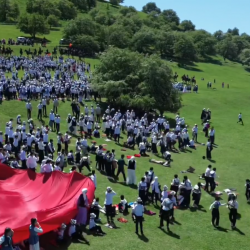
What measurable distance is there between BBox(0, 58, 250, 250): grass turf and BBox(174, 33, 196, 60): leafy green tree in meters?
36.8

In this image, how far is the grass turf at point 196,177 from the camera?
648 inches

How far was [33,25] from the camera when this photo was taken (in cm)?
8281

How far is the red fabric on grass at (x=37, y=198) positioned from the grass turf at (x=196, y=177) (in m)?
1.29

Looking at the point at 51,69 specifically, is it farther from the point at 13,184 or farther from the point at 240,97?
the point at 13,184

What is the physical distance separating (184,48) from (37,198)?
82054mm

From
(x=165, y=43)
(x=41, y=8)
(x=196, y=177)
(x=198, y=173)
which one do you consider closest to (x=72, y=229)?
(x=196, y=177)

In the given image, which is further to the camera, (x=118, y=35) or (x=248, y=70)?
(x=248, y=70)

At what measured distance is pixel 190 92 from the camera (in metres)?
59.8

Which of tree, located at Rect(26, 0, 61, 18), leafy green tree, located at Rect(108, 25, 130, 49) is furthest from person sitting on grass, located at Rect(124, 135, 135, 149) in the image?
tree, located at Rect(26, 0, 61, 18)

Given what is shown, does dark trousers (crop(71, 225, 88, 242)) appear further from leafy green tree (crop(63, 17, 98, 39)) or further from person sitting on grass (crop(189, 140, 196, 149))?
leafy green tree (crop(63, 17, 98, 39))

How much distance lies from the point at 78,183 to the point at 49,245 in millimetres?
3320

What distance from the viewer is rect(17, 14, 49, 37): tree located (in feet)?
271

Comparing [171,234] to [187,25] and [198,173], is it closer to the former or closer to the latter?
[198,173]

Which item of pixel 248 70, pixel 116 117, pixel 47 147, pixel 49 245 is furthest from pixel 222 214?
pixel 248 70
